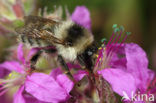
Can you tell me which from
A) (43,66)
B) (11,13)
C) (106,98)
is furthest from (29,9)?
(106,98)

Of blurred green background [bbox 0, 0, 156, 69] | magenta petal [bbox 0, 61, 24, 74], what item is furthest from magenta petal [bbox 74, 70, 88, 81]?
blurred green background [bbox 0, 0, 156, 69]

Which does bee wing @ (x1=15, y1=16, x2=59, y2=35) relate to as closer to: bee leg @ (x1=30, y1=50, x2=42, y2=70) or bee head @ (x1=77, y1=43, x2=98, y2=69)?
bee leg @ (x1=30, y1=50, x2=42, y2=70)

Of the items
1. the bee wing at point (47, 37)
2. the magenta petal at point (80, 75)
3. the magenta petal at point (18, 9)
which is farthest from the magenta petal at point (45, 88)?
the magenta petal at point (18, 9)

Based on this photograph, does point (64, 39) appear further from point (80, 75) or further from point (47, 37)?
point (80, 75)

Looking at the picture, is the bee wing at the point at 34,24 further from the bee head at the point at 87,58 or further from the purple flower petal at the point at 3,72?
the purple flower petal at the point at 3,72

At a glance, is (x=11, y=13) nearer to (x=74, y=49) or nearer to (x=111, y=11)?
(x=74, y=49)

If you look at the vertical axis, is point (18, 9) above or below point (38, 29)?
above

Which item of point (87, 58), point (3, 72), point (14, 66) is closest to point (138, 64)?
point (87, 58)
